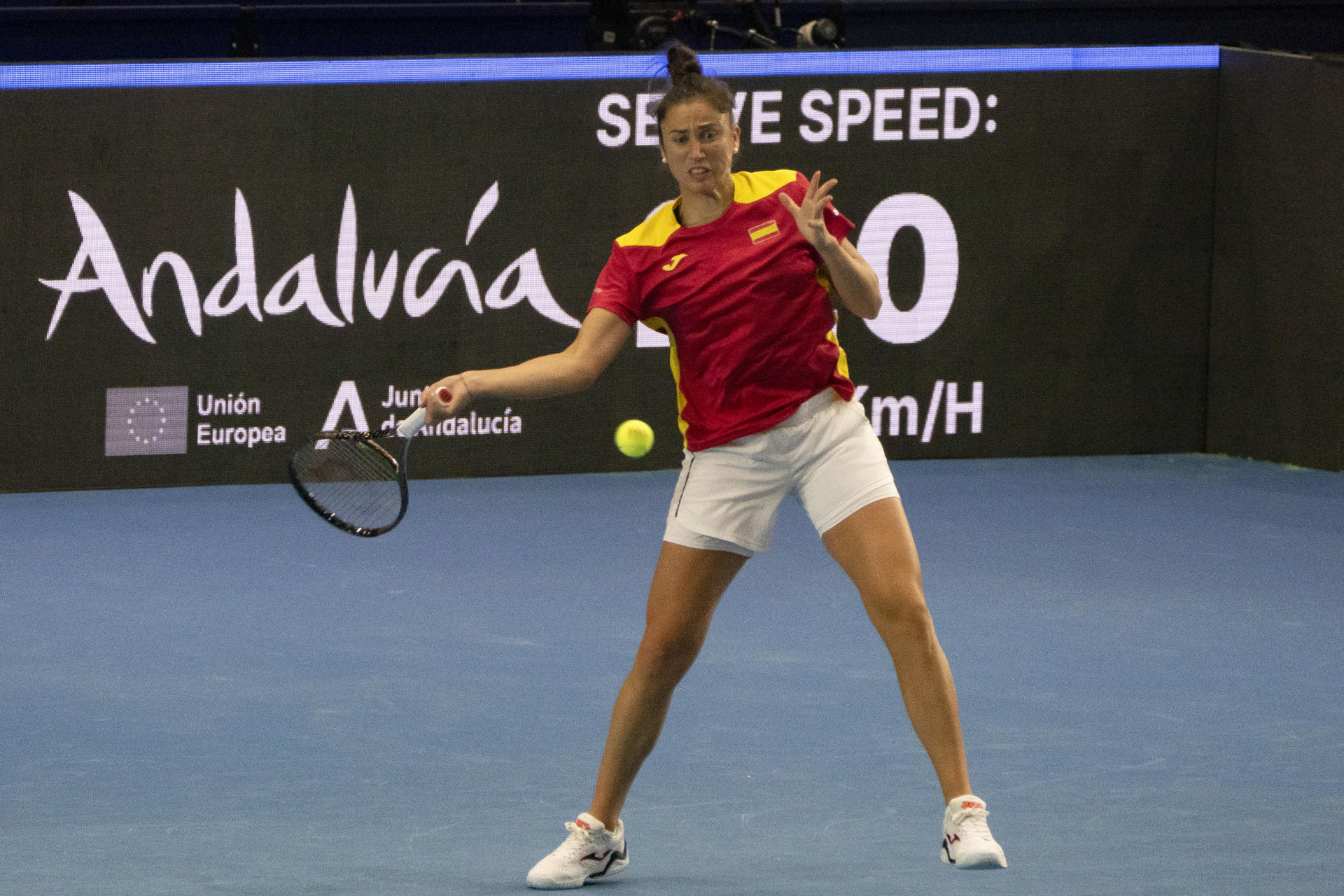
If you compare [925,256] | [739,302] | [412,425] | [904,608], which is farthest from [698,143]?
[925,256]

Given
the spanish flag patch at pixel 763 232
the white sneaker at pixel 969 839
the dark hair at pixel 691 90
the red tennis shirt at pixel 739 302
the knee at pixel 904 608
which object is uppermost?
the dark hair at pixel 691 90

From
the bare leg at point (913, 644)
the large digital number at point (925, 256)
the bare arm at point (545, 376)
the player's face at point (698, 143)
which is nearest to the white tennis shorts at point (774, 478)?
the bare leg at point (913, 644)

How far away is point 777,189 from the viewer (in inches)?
156

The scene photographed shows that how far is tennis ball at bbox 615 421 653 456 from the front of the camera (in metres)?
8.67

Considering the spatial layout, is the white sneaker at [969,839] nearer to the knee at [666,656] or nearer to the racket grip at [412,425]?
the knee at [666,656]

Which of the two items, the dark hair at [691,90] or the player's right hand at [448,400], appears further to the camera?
the dark hair at [691,90]

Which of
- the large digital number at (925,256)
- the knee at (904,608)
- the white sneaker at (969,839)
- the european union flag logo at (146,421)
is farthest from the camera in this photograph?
the large digital number at (925,256)

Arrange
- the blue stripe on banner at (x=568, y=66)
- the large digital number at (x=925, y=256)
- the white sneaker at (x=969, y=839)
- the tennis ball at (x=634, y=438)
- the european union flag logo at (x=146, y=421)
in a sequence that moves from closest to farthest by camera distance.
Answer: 1. the white sneaker at (x=969, y=839)
2. the blue stripe on banner at (x=568, y=66)
3. the european union flag logo at (x=146, y=421)
4. the tennis ball at (x=634, y=438)
5. the large digital number at (x=925, y=256)

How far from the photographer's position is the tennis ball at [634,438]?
867 cm

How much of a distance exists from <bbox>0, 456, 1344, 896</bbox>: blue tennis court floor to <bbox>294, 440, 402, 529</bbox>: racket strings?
24.9 inches

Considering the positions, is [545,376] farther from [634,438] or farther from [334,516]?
[634,438]

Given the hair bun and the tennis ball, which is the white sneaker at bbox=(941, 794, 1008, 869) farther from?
the tennis ball

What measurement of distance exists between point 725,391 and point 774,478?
20 centimetres

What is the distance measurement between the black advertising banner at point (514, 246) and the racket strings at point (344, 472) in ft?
11.0
